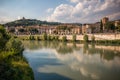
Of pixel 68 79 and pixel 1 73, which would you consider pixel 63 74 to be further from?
pixel 1 73

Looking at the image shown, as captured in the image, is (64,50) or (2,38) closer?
(2,38)

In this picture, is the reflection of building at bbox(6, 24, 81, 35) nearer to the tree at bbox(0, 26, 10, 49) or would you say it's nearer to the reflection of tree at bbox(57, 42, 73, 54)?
the reflection of tree at bbox(57, 42, 73, 54)

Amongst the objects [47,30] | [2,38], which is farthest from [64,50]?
[47,30]

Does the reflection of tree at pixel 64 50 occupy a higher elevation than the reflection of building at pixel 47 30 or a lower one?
lower

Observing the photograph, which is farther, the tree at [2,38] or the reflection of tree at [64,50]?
the reflection of tree at [64,50]

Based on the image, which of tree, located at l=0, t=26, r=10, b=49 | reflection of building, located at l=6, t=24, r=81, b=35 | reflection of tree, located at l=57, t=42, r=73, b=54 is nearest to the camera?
tree, located at l=0, t=26, r=10, b=49

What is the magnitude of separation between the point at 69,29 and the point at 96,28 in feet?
33.8

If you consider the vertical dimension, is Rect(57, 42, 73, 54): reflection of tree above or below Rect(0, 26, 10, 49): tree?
below

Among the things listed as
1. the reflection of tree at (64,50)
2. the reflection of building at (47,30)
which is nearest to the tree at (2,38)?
the reflection of tree at (64,50)

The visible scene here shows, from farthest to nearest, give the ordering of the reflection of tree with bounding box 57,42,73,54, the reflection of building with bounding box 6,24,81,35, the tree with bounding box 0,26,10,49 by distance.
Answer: the reflection of building with bounding box 6,24,81,35 < the reflection of tree with bounding box 57,42,73,54 < the tree with bounding box 0,26,10,49

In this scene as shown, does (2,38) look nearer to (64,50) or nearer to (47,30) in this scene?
(64,50)

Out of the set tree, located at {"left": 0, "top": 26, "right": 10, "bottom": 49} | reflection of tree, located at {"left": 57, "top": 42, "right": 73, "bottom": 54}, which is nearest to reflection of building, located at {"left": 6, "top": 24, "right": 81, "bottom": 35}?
reflection of tree, located at {"left": 57, "top": 42, "right": 73, "bottom": 54}

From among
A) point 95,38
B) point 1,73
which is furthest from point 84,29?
point 1,73

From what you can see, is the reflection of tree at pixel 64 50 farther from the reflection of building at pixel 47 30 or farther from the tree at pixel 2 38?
the reflection of building at pixel 47 30
